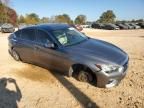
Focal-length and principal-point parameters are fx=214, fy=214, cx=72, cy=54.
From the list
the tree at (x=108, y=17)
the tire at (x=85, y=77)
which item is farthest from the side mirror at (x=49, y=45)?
the tree at (x=108, y=17)

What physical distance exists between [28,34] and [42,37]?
3.11 ft

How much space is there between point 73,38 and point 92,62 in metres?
1.64

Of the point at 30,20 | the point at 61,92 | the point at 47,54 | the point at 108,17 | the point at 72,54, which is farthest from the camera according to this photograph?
the point at 108,17

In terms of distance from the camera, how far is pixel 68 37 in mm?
6820

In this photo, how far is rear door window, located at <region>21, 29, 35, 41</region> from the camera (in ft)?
24.5

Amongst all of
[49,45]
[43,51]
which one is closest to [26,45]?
[43,51]

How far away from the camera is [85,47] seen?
6.27 metres

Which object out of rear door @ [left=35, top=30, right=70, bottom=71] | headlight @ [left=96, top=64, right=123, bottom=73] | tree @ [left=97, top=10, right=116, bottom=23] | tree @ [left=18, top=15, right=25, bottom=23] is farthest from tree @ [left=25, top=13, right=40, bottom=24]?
headlight @ [left=96, top=64, right=123, bottom=73]

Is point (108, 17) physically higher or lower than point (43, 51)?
lower

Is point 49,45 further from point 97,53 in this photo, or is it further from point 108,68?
point 108,68

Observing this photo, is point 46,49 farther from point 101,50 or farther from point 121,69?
point 121,69

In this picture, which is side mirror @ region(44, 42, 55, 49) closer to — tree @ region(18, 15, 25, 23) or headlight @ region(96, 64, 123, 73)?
headlight @ region(96, 64, 123, 73)

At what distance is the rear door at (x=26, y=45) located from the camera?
24.3ft

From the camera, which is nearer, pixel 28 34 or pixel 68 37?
pixel 68 37
